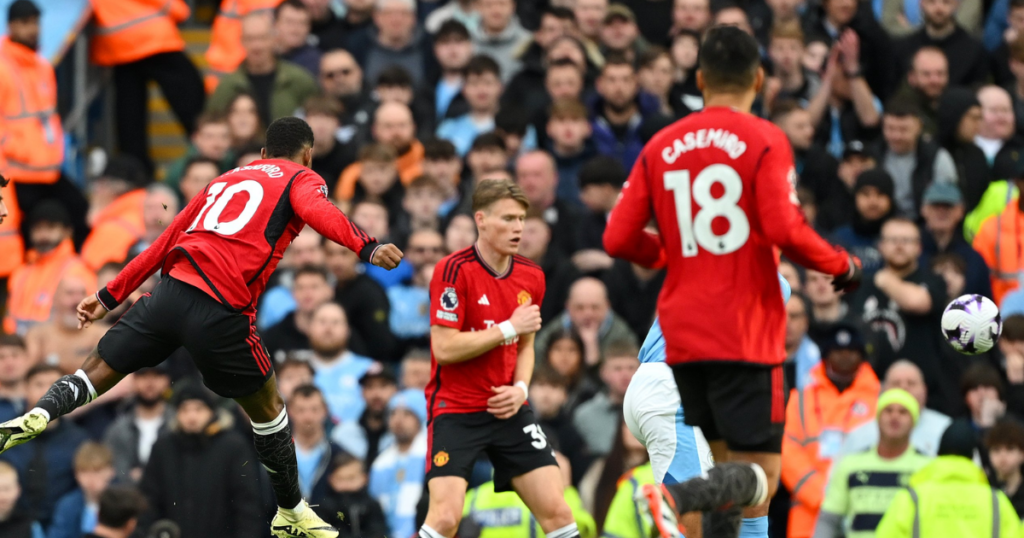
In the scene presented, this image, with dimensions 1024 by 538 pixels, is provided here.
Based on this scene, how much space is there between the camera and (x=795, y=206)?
6.89 metres

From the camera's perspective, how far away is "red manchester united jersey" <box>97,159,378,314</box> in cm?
844

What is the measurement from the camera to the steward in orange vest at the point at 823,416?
11461mm

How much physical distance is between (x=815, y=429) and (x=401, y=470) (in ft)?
10.5

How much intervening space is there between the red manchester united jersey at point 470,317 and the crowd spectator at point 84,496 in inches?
160

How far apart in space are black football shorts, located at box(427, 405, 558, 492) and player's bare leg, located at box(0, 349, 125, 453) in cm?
188

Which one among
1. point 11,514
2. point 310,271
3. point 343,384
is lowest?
point 11,514

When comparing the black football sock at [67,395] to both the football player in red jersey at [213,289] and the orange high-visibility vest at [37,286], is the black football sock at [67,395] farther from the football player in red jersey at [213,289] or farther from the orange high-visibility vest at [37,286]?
the orange high-visibility vest at [37,286]

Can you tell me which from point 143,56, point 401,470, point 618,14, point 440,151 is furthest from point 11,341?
point 618,14

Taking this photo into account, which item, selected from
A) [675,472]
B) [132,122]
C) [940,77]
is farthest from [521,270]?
[132,122]

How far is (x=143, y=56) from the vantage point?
1605 cm

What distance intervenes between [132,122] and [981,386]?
9255 mm

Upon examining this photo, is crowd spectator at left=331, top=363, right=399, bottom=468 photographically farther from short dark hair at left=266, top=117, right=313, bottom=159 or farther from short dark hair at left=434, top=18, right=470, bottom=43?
short dark hair at left=434, top=18, right=470, bottom=43

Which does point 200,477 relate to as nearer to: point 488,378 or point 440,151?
point 488,378

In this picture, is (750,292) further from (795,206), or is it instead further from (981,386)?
(981,386)
